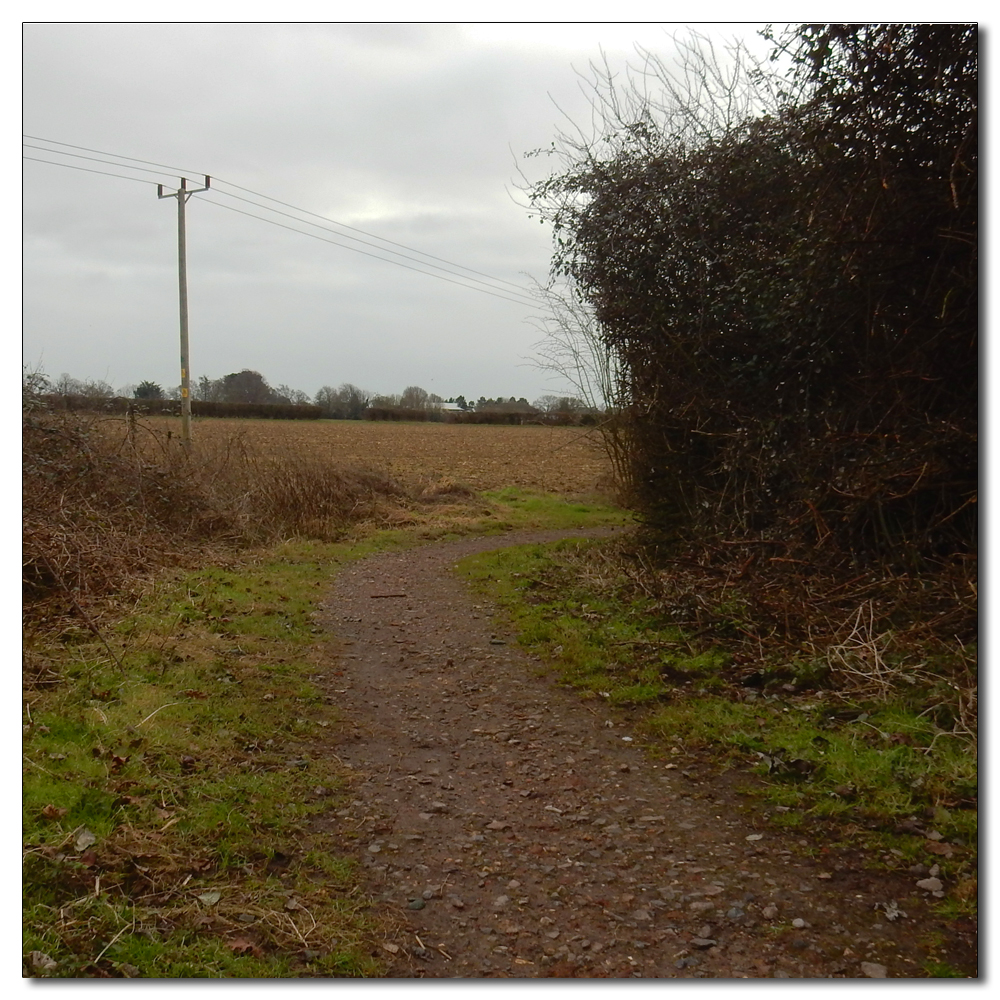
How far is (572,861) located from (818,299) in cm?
584

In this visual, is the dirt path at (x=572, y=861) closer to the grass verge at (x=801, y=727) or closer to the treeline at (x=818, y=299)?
the grass verge at (x=801, y=727)

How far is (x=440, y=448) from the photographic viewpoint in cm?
3903

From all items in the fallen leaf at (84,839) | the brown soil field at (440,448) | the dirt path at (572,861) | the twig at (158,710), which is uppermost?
the brown soil field at (440,448)

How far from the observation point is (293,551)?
1388cm

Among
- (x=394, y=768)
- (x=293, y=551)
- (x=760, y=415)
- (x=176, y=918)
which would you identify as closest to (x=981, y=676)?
(x=394, y=768)

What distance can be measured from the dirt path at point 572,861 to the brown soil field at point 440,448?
10389 mm

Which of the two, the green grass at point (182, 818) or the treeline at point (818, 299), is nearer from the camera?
the green grass at point (182, 818)

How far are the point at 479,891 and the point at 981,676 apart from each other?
2968 millimetres

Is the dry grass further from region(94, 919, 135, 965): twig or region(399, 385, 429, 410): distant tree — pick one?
region(399, 385, 429, 410): distant tree

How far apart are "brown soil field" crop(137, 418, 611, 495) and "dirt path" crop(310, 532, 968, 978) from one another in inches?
409

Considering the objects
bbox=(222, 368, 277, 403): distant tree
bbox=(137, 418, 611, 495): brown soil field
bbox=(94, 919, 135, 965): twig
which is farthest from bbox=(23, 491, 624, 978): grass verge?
bbox=(222, 368, 277, 403): distant tree

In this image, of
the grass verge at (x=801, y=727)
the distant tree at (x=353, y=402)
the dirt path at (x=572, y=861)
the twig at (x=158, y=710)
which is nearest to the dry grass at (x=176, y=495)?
the twig at (x=158, y=710)

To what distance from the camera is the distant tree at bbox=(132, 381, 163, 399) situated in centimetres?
1435

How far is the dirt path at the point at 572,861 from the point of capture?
3.37m
